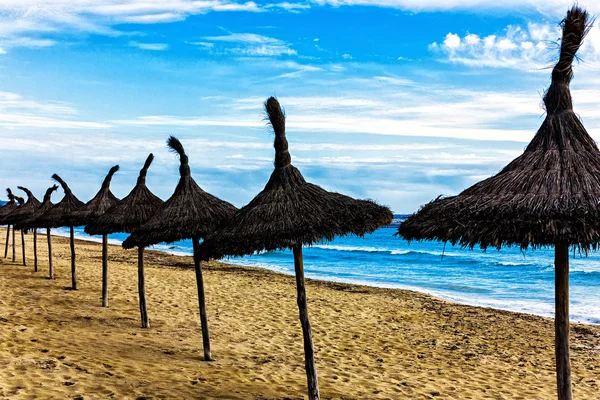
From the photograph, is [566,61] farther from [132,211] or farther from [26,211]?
[26,211]

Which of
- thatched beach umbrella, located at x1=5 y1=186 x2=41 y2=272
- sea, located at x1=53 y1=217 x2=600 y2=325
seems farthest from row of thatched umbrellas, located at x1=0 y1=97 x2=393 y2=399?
thatched beach umbrella, located at x1=5 y1=186 x2=41 y2=272

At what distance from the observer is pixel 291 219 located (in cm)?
631

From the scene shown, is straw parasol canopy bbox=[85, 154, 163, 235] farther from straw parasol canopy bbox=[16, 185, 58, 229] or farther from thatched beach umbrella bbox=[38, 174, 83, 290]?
straw parasol canopy bbox=[16, 185, 58, 229]

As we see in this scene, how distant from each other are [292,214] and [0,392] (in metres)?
4.03

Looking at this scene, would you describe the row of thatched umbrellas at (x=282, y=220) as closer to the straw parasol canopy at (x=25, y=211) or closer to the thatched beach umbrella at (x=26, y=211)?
the thatched beach umbrella at (x=26, y=211)

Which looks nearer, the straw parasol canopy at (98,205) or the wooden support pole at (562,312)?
the wooden support pole at (562,312)

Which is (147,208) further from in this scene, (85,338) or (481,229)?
(481,229)

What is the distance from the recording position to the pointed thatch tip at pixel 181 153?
941cm

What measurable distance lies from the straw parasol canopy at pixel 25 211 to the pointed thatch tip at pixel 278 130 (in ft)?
52.3

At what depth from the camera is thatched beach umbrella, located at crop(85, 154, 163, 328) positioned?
1074 centimetres

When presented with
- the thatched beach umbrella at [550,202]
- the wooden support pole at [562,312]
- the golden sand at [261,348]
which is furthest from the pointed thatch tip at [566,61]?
the golden sand at [261,348]

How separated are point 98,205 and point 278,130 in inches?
317

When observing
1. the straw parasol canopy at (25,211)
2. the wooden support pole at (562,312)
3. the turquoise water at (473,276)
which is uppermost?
the straw parasol canopy at (25,211)

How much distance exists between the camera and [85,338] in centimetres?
991
